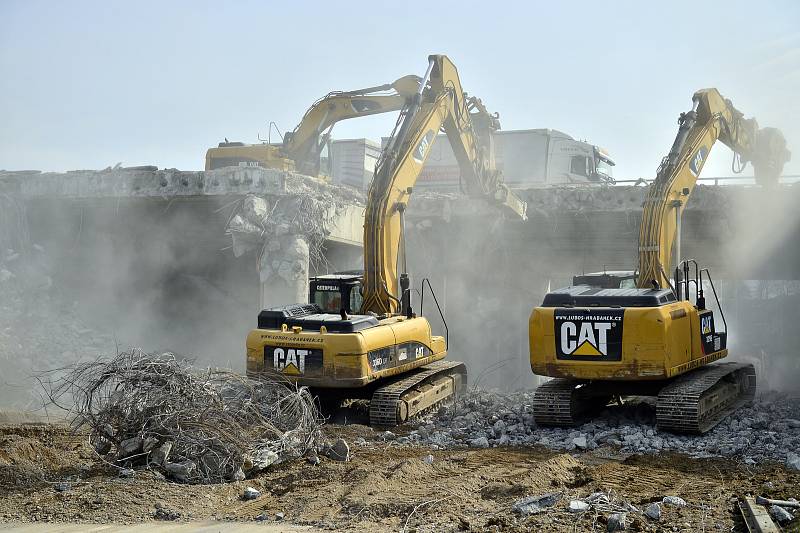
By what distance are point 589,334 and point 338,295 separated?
14.7 ft

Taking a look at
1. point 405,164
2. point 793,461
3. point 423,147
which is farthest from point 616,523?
point 423,147

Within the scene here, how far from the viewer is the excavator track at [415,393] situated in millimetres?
11930

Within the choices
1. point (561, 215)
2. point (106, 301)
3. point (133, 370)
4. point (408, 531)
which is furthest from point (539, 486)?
point (106, 301)

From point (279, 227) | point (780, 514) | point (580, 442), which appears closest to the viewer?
point (780, 514)

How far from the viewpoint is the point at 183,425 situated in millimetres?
8828

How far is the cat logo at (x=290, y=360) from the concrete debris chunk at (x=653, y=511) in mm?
6001

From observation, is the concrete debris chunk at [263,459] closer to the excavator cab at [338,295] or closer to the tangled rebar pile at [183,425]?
the tangled rebar pile at [183,425]

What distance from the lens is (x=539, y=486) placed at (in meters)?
8.01

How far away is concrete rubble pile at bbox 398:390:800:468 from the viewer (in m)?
10.2

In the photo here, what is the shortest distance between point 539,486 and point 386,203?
22.0 feet

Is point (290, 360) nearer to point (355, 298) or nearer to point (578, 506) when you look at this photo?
point (355, 298)

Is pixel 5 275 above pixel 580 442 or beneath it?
above

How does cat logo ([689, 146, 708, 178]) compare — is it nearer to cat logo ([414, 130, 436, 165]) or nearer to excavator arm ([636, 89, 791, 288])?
excavator arm ([636, 89, 791, 288])

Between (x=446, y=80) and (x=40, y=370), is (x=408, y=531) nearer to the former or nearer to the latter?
(x=446, y=80)
